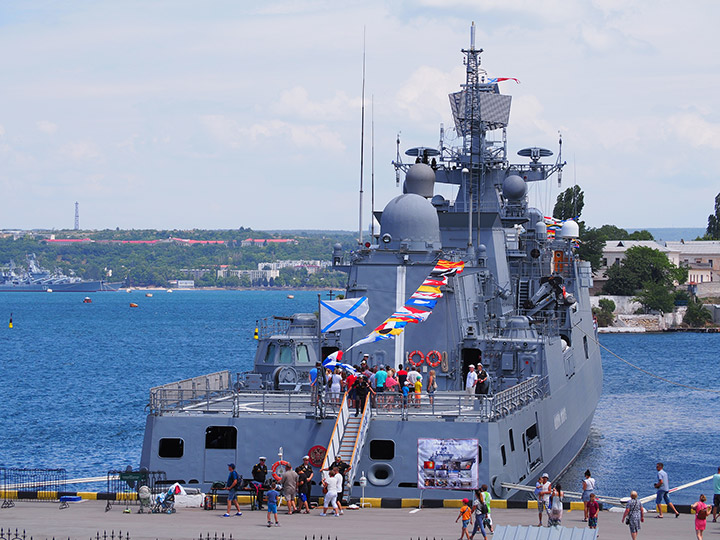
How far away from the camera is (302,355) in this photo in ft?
103

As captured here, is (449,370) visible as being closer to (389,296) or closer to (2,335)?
(389,296)

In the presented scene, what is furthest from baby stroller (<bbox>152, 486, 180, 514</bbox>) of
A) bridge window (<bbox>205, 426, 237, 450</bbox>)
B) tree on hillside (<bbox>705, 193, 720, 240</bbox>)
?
tree on hillside (<bbox>705, 193, 720, 240</bbox>)

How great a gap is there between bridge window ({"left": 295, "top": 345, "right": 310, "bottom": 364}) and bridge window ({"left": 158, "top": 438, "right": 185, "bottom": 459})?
274 inches

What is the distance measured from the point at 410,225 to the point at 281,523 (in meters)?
12.0

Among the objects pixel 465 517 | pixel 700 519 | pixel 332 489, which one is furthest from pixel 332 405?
pixel 700 519

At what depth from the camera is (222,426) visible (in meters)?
24.8

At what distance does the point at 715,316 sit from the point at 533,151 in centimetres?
10266

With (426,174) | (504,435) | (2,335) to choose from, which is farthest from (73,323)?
(504,435)

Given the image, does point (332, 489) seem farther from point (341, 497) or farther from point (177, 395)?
point (177, 395)

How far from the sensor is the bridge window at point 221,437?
81.4 feet

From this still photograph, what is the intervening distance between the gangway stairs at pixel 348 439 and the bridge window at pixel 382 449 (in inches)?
14.8

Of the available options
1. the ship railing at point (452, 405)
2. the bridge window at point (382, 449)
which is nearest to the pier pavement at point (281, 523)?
the bridge window at point (382, 449)

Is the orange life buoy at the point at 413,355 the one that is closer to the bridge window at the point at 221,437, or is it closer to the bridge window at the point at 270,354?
the bridge window at the point at 270,354

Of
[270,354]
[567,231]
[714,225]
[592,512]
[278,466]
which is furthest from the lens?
[714,225]
